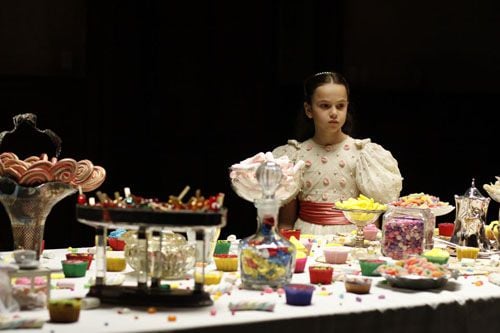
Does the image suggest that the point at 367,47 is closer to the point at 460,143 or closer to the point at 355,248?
the point at 460,143

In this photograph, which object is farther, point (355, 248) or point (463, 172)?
point (463, 172)

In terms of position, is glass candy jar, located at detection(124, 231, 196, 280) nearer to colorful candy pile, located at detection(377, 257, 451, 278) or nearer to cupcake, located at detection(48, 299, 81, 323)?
cupcake, located at detection(48, 299, 81, 323)

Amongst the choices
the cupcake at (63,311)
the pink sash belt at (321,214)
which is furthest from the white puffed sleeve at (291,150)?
→ the cupcake at (63,311)

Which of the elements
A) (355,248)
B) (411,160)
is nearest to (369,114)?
(411,160)

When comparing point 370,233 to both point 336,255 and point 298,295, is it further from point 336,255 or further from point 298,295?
point 298,295

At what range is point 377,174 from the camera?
14.5ft

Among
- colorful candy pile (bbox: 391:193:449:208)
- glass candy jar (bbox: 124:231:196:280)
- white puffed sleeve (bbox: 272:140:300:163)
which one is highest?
white puffed sleeve (bbox: 272:140:300:163)

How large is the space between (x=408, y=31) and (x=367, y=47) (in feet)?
0.92

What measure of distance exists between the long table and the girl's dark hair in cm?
175

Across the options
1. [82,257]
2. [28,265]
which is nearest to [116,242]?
[82,257]

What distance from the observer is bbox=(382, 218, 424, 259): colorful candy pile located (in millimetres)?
3293

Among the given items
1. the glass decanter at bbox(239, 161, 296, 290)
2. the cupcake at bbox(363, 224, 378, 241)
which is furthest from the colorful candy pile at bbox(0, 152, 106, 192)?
the cupcake at bbox(363, 224, 378, 241)

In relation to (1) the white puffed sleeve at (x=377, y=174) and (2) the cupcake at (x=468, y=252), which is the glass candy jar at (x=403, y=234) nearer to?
(2) the cupcake at (x=468, y=252)

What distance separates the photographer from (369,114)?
591 cm
